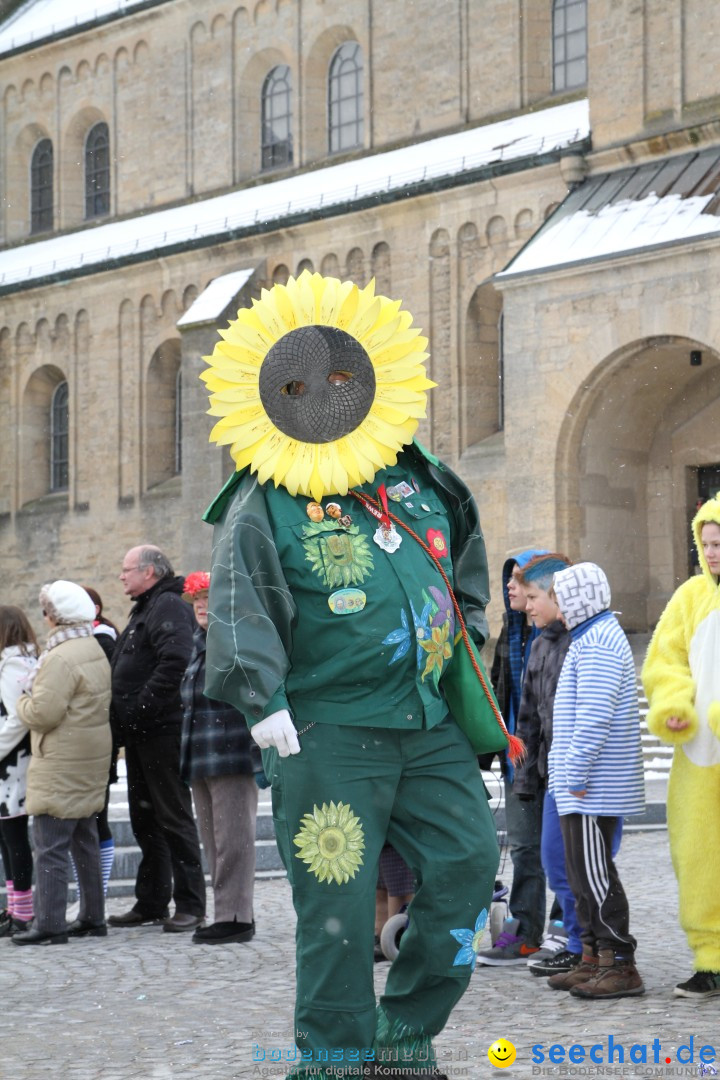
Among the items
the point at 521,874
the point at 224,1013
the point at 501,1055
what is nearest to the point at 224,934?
the point at 521,874

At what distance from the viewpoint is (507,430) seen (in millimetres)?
21953

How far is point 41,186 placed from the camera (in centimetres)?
3662

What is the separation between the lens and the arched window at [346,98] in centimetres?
3014

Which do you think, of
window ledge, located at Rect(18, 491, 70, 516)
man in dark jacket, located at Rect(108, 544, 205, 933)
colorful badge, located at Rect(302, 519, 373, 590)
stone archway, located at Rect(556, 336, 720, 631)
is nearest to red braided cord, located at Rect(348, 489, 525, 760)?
colorful badge, located at Rect(302, 519, 373, 590)

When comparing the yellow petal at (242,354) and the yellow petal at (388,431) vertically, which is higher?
the yellow petal at (242,354)

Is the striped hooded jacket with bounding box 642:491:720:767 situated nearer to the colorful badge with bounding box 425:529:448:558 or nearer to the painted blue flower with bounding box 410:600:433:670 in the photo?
the colorful badge with bounding box 425:529:448:558

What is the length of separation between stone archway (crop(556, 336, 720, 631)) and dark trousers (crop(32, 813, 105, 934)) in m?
13.0

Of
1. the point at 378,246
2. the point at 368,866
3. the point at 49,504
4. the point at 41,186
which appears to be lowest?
the point at 368,866

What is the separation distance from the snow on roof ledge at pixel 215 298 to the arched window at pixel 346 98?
11.0 ft

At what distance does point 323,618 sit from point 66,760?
14.4 ft

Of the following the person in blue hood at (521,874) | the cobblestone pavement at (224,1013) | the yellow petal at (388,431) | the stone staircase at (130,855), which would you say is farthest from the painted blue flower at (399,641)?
the stone staircase at (130,855)

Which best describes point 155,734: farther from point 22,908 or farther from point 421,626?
point 421,626

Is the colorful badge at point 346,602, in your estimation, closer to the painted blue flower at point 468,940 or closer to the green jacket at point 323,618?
the green jacket at point 323,618

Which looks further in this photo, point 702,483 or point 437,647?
point 702,483
